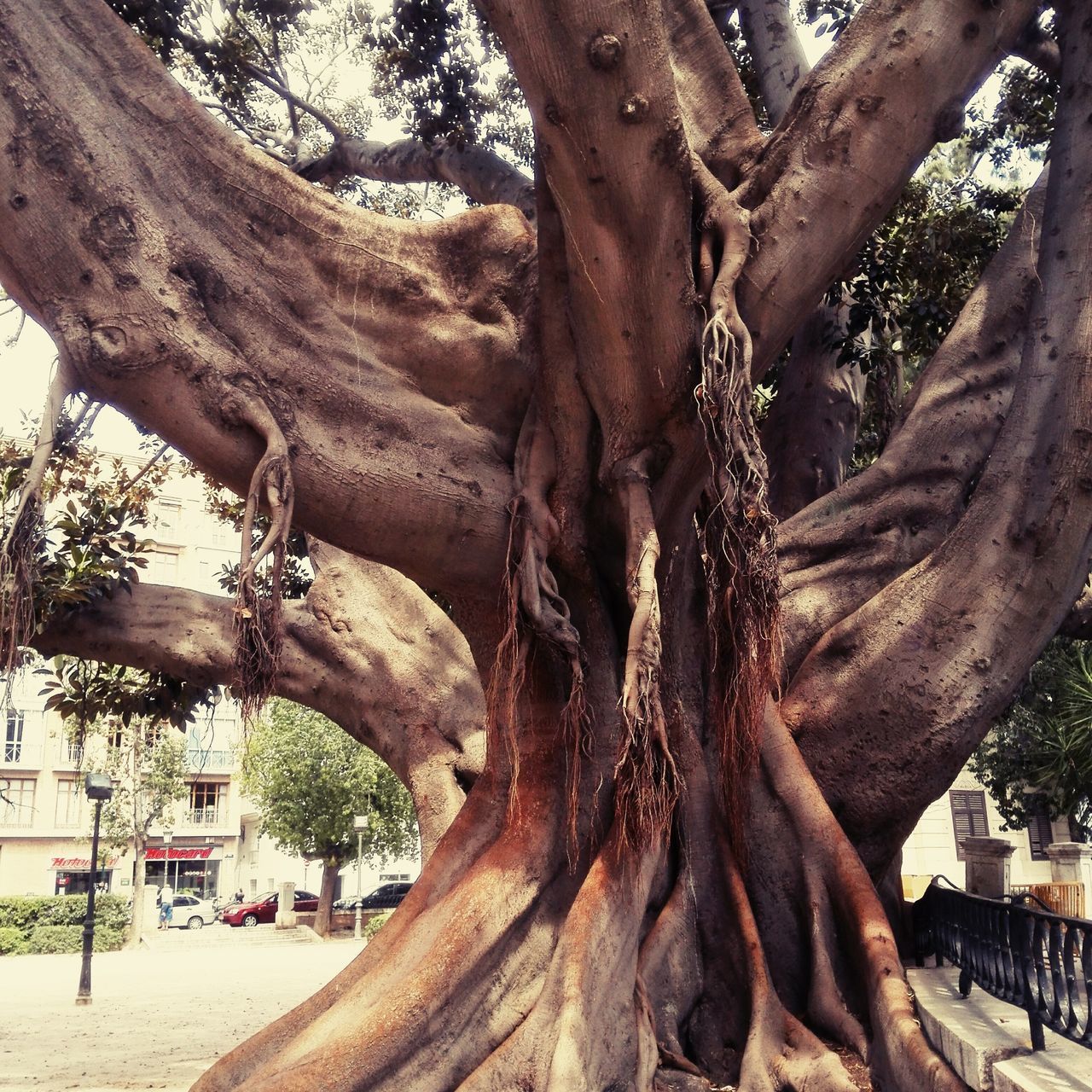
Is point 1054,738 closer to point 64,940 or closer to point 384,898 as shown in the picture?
point 384,898

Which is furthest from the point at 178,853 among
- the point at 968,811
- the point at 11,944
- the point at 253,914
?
the point at 968,811

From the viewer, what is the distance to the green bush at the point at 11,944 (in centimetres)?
2398

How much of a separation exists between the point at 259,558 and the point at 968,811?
2736cm

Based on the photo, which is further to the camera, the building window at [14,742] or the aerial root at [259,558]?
the building window at [14,742]

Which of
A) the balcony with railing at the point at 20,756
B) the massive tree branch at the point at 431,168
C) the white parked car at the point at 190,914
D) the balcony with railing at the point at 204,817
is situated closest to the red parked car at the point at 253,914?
the white parked car at the point at 190,914

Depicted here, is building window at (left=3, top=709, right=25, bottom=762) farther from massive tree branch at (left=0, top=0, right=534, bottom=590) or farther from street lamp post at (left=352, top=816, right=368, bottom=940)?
massive tree branch at (left=0, top=0, right=534, bottom=590)

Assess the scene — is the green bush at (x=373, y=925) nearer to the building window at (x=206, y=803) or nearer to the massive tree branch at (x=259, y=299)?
the building window at (x=206, y=803)

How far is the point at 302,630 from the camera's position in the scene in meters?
6.89

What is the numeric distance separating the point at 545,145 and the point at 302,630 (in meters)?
3.72

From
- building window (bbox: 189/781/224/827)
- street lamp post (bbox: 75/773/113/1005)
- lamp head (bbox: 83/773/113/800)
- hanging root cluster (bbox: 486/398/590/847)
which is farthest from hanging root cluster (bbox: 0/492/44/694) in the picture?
building window (bbox: 189/781/224/827)

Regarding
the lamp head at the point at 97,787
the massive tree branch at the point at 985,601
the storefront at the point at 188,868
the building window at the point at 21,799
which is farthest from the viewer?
the storefront at the point at 188,868

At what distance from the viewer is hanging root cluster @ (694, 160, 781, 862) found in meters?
4.29

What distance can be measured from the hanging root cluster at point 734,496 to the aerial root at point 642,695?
1.05ft

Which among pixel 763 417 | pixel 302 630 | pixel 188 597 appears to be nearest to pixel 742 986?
pixel 302 630
